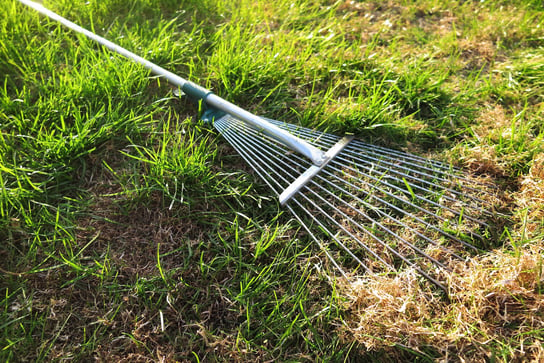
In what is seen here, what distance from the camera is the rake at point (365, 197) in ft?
5.52

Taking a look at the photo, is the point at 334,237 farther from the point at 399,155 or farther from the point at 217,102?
the point at 217,102

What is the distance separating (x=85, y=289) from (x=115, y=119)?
0.94 m

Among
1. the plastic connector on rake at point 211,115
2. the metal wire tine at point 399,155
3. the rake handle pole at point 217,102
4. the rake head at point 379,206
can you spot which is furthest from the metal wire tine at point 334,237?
the plastic connector on rake at point 211,115

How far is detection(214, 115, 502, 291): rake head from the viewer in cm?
168

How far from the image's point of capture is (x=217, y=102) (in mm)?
2189

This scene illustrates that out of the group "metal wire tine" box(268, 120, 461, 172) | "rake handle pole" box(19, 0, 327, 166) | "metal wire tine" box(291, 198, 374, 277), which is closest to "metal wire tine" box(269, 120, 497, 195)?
"metal wire tine" box(268, 120, 461, 172)

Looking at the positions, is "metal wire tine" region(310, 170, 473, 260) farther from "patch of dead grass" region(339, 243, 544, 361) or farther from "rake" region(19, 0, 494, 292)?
"patch of dead grass" region(339, 243, 544, 361)

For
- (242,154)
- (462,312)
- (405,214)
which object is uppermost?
(242,154)

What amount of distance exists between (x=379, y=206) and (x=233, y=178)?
0.74 meters

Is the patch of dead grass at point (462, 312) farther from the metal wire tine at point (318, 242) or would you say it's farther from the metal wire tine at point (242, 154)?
the metal wire tine at point (242, 154)

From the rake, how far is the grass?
9 centimetres

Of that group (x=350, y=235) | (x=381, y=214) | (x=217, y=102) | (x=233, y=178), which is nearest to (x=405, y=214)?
(x=381, y=214)

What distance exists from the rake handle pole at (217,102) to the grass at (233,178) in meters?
0.10

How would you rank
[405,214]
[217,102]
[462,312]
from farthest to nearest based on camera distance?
[217,102], [405,214], [462,312]
